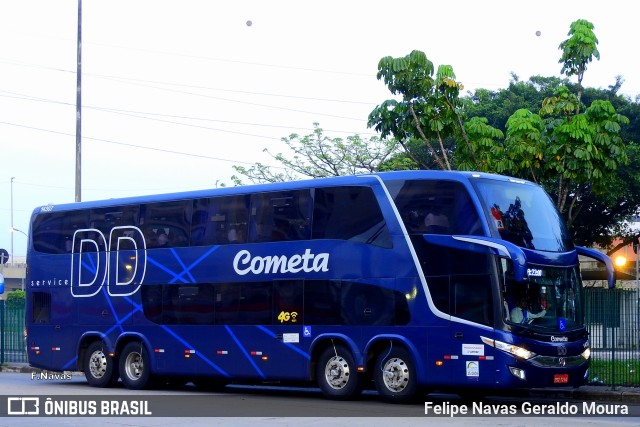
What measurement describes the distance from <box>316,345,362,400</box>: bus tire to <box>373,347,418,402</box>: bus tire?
481 mm

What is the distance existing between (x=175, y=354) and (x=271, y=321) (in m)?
2.96

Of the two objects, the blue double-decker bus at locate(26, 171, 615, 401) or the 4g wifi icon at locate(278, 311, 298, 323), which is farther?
the 4g wifi icon at locate(278, 311, 298, 323)

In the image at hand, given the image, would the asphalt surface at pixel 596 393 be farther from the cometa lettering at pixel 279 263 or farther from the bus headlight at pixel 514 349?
the cometa lettering at pixel 279 263

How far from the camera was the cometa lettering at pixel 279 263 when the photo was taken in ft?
65.3

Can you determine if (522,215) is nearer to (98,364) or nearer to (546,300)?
(546,300)

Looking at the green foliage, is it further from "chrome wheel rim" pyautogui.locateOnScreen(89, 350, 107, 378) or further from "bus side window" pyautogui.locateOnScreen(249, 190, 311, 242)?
"chrome wheel rim" pyautogui.locateOnScreen(89, 350, 107, 378)

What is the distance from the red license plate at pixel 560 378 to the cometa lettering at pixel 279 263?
468 cm

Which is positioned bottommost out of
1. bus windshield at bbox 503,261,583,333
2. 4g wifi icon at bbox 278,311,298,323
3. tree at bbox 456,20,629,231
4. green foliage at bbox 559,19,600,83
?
4g wifi icon at bbox 278,311,298,323

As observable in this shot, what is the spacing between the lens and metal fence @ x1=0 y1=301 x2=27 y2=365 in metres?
33.2

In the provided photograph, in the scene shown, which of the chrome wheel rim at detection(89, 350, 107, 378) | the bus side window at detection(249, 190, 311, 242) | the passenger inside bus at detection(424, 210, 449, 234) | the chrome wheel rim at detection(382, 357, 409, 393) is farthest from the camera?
the chrome wheel rim at detection(89, 350, 107, 378)

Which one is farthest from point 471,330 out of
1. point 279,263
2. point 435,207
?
point 279,263

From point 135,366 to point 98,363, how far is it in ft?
3.74

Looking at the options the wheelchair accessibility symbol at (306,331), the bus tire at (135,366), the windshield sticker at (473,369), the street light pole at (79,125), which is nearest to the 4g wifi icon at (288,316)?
the wheelchair accessibility symbol at (306,331)

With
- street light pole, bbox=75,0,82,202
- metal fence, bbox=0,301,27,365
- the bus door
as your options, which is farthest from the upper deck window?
metal fence, bbox=0,301,27,365
